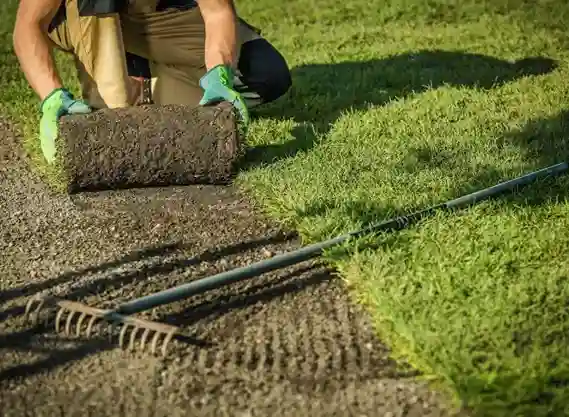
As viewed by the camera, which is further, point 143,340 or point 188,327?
point 188,327

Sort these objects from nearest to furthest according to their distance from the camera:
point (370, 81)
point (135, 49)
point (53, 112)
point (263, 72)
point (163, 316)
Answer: point (163, 316), point (53, 112), point (135, 49), point (263, 72), point (370, 81)

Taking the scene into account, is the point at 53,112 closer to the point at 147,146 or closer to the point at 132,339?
the point at 147,146

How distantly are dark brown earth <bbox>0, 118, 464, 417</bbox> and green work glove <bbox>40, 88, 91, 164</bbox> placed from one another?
16.3 inches

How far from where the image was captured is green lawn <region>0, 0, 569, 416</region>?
3143 millimetres

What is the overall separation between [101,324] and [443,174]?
6.55 ft

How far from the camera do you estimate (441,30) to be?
8.59m

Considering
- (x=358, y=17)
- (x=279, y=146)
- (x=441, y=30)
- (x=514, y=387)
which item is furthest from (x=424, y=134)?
(x=358, y=17)

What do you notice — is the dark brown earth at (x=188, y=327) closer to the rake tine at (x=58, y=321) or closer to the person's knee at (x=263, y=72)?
the rake tine at (x=58, y=321)

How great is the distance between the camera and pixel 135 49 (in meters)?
5.73

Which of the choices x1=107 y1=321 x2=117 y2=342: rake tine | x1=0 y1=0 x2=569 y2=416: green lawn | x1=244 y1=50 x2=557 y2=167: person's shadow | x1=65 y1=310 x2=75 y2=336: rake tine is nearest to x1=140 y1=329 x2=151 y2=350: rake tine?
x1=107 y1=321 x2=117 y2=342: rake tine

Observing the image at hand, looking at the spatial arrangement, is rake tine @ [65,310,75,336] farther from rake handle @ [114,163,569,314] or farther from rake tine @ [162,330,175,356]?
rake tine @ [162,330,175,356]

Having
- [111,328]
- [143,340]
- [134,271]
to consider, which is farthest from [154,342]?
[134,271]

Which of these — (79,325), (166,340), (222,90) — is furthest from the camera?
(222,90)

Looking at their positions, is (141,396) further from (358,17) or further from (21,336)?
(358,17)
